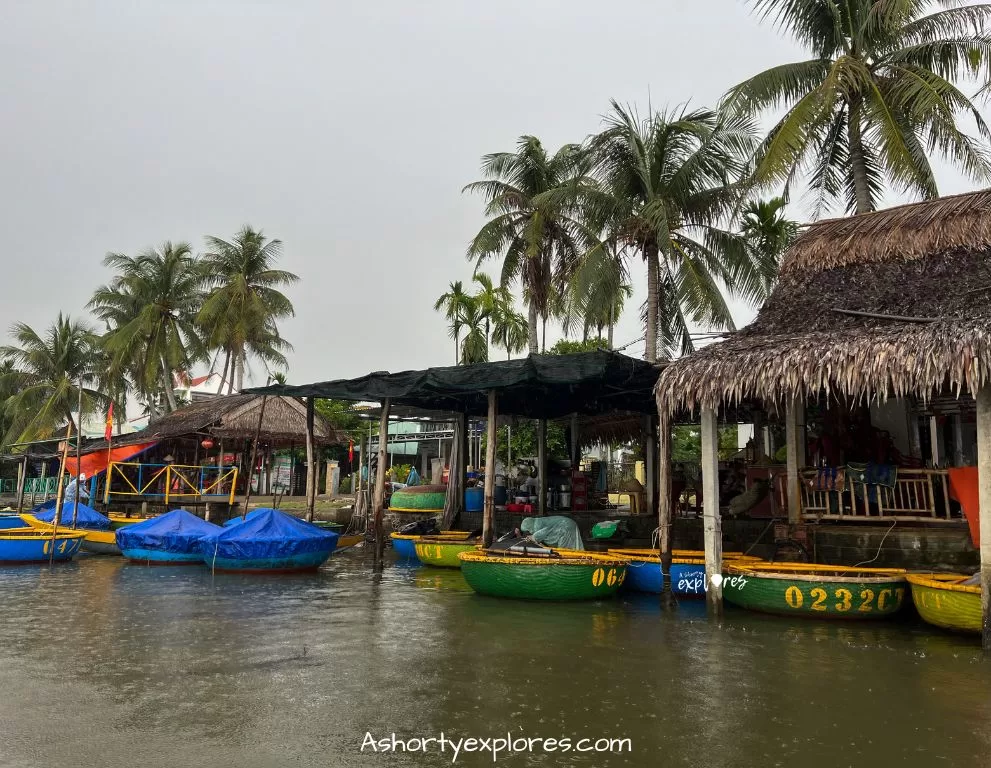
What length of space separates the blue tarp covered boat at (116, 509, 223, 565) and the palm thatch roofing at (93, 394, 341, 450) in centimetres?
681

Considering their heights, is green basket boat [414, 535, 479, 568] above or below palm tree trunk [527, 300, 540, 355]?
below

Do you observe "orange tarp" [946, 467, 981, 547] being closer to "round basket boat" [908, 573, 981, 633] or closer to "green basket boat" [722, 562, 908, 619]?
"round basket boat" [908, 573, 981, 633]

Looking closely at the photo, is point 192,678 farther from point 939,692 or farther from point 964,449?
point 964,449

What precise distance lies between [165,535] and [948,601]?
54.5 ft

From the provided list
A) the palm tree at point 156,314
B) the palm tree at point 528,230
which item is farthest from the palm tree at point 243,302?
the palm tree at point 528,230

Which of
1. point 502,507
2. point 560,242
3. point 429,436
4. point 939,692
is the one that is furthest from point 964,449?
point 429,436

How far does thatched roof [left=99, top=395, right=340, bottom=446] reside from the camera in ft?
85.8

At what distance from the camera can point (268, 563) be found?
17.0 metres

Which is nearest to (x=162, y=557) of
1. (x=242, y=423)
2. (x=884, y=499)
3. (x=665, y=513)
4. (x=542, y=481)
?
(x=242, y=423)

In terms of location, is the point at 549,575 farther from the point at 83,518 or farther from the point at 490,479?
the point at 83,518

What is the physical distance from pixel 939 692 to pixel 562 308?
59.5 feet

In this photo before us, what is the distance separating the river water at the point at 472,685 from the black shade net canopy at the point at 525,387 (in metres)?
4.42

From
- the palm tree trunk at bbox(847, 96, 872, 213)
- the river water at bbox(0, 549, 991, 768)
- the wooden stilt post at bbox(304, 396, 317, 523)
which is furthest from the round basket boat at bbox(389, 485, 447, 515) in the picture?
the palm tree trunk at bbox(847, 96, 872, 213)

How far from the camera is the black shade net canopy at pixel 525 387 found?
1480 centimetres
